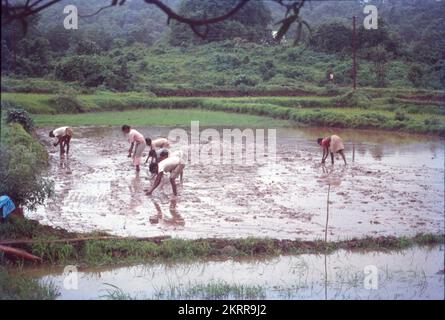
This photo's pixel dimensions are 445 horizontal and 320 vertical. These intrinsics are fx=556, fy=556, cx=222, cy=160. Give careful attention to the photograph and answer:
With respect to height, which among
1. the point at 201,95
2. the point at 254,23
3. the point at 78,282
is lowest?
the point at 78,282

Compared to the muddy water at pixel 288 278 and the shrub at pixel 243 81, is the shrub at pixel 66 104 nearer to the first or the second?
the shrub at pixel 243 81

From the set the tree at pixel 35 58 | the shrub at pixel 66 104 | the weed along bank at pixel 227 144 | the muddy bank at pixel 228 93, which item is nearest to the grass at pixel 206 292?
the weed along bank at pixel 227 144

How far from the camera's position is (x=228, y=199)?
9.57 m

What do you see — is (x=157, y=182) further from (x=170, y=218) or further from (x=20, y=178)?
(x=20, y=178)

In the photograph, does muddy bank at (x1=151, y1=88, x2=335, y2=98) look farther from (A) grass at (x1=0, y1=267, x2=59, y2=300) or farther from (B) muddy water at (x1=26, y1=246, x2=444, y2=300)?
(A) grass at (x1=0, y1=267, x2=59, y2=300)

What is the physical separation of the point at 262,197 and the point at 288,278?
4.05m

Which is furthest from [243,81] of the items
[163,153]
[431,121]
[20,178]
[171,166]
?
[20,178]

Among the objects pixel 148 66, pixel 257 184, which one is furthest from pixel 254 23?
pixel 257 184

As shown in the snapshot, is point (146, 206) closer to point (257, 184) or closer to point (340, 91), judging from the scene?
point (257, 184)

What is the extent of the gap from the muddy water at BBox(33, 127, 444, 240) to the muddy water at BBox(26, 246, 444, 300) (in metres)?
1.07

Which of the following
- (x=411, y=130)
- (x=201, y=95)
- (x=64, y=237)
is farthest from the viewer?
(x=201, y=95)

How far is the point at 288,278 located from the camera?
5719 millimetres

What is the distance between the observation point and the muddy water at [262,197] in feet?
25.5

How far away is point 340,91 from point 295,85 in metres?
2.82
